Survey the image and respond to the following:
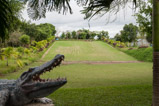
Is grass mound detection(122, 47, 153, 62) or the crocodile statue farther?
grass mound detection(122, 47, 153, 62)

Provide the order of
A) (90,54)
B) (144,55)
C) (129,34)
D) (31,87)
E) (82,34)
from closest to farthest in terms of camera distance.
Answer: (31,87), (144,55), (90,54), (129,34), (82,34)

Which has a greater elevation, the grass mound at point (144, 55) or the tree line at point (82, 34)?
the tree line at point (82, 34)

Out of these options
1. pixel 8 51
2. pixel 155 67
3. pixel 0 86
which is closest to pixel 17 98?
pixel 0 86

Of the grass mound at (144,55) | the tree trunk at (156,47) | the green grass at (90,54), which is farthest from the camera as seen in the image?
the green grass at (90,54)

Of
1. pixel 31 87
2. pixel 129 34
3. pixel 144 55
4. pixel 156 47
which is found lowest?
pixel 144 55

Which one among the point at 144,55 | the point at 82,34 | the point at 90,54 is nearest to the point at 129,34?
the point at 82,34

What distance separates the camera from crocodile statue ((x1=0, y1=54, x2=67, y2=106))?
2268 mm

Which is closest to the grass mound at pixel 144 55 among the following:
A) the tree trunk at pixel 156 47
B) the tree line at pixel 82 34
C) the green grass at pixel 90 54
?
the green grass at pixel 90 54

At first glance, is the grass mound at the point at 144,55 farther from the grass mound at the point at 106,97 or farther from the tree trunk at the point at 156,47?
the tree trunk at the point at 156,47

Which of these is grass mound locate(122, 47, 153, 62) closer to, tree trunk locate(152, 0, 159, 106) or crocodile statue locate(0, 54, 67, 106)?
tree trunk locate(152, 0, 159, 106)

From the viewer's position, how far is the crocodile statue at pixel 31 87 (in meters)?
2.27

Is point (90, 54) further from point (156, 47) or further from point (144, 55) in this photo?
point (156, 47)

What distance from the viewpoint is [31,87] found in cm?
234

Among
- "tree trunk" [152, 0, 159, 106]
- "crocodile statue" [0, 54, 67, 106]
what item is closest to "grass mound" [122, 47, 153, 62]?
"tree trunk" [152, 0, 159, 106]
